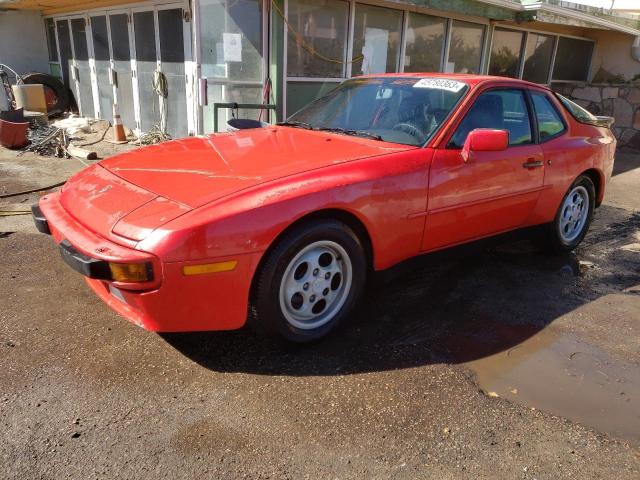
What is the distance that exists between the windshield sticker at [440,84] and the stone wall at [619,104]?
428 inches

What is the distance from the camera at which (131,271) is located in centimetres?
237

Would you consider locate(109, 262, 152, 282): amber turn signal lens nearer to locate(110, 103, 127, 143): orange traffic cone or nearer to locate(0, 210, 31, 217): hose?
locate(0, 210, 31, 217): hose

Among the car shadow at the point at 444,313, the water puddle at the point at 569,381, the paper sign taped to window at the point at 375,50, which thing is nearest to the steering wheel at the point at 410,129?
the car shadow at the point at 444,313

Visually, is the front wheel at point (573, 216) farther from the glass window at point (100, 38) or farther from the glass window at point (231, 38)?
the glass window at point (100, 38)

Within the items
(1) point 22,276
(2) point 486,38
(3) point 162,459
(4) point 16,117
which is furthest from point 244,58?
(3) point 162,459

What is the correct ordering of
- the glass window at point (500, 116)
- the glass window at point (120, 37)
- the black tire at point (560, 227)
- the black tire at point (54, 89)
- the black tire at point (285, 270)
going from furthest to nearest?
the black tire at point (54, 89)
the glass window at point (120, 37)
the black tire at point (560, 227)
the glass window at point (500, 116)
the black tire at point (285, 270)

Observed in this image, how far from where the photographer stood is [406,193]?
3.14m

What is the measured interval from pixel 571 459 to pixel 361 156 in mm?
1895

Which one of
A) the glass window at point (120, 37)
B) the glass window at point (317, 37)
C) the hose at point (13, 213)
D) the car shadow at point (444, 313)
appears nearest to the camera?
the car shadow at point (444, 313)

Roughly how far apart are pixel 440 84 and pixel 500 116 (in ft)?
1.82

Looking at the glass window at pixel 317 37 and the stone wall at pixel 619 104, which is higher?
the glass window at pixel 317 37

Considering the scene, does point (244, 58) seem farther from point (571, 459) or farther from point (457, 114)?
point (571, 459)

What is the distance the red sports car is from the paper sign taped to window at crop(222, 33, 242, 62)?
3926 mm

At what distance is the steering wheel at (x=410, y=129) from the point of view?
343 centimetres
